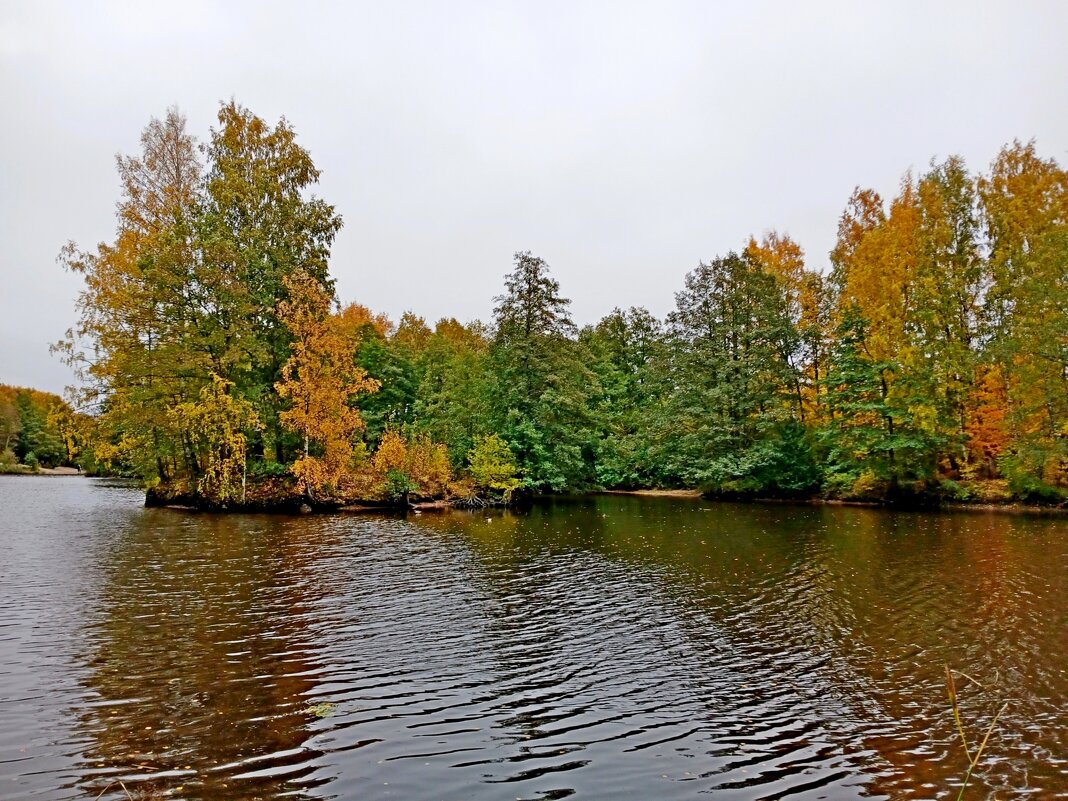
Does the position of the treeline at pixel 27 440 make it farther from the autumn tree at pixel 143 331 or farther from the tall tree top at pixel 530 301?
the tall tree top at pixel 530 301

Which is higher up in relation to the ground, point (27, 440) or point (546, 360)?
point (546, 360)

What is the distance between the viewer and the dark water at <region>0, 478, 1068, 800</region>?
5.89m

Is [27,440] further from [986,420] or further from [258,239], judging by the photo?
[986,420]

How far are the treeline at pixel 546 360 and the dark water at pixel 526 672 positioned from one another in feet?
44.6

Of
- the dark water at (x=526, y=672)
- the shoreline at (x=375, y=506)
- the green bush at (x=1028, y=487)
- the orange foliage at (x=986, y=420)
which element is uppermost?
the orange foliage at (x=986, y=420)

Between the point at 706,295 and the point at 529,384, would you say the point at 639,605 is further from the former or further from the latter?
the point at 706,295

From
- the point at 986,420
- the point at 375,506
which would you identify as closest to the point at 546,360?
the point at 375,506

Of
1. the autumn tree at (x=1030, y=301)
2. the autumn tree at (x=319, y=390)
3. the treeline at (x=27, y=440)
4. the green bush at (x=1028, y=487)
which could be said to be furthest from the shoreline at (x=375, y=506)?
the treeline at (x=27, y=440)

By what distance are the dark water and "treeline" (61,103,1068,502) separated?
13.6 m

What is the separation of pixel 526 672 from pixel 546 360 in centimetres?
2906

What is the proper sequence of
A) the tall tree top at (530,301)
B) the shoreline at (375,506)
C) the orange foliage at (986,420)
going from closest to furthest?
the shoreline at (375,506) < the orange foliage at (986,420) < the tall tree top at (530,301)

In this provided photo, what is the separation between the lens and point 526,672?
8789 mm

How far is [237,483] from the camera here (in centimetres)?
3050

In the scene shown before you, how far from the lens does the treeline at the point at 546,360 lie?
29547 mm
